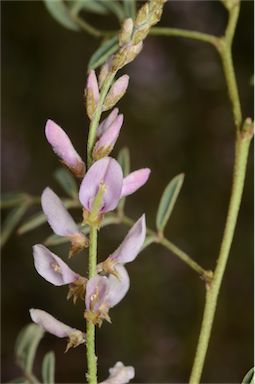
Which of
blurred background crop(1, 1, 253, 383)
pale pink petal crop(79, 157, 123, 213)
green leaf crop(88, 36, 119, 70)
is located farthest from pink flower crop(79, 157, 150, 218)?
blurred background crop(1, 1, 253, 383)

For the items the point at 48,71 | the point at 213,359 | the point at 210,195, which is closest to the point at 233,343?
the point at 213,359

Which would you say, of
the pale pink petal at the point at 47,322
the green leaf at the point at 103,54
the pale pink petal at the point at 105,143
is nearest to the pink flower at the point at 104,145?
the pale pink petal at the point at 105,143

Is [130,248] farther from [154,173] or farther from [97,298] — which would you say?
[154,173]

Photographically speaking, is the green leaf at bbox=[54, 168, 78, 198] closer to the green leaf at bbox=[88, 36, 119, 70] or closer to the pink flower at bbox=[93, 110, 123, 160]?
the green leaf at bbox=[88, 36, 119, 70]

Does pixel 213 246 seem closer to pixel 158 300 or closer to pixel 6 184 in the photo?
pixel 158 300

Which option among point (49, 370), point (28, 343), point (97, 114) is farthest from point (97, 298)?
point (28, 343)
